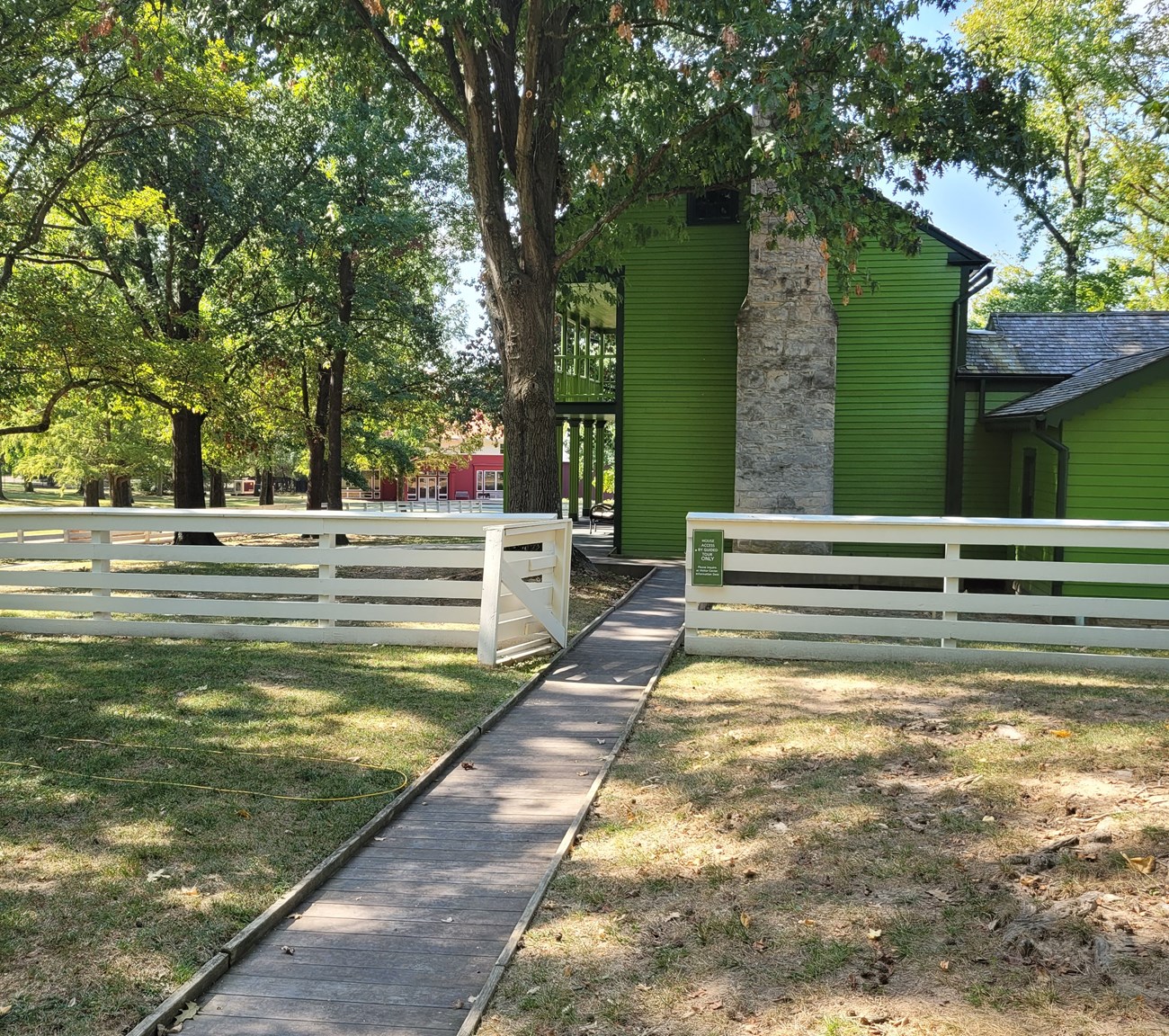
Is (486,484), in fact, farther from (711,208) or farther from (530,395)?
(530,395)

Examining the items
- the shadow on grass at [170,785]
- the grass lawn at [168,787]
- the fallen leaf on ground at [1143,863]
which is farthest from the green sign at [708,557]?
the fallen leaf on ground at [1143,863]

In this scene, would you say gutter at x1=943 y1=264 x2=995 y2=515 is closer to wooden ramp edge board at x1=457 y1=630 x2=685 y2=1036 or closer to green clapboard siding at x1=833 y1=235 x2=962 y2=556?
green clapboard siding at x1=833 y1=235 x2=962 y2=556

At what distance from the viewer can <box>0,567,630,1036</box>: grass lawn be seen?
11.6 feet

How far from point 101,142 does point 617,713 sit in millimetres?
14288

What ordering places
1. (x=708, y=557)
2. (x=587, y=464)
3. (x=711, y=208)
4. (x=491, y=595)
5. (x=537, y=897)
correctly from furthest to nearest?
(x=587, y=464), (x=711, y=208), (x=708, y=557), (x=491, y=595), (x=537, y=897)

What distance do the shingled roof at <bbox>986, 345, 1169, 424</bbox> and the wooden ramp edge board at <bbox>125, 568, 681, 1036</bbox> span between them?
9791mm

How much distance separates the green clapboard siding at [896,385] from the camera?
57.1 feet

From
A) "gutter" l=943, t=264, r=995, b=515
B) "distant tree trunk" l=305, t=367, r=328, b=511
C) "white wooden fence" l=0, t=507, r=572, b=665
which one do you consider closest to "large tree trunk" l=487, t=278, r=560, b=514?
"white wooden fence" l=0, t=507, r=572, b=665

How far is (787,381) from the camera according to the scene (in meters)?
15.6

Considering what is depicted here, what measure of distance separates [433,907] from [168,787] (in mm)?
2057

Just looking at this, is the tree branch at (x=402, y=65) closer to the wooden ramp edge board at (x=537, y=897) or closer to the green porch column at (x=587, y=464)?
the wooden ramp edge board at (x=537, y=897)

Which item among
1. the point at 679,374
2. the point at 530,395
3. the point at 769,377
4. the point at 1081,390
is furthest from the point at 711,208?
the point at 1081,390

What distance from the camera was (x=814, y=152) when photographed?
11336 mm

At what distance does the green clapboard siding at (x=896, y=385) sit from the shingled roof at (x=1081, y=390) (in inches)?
65.3
